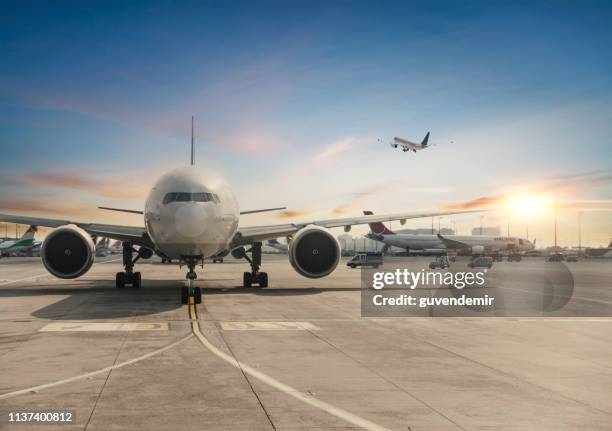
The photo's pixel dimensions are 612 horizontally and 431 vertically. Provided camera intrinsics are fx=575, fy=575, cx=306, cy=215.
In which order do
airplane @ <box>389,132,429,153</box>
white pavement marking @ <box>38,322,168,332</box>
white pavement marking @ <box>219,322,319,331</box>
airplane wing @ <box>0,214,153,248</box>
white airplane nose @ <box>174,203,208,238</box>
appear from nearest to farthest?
white pavement marking @ <box>38,322,168,332</box> → white pavement marking @ <box>219,322,319,331</box> → white airplane nose @ <box>174,203,208,238</box> → airplane wing @ <box>0,214,153,248</box> → airplane @ <box>389,132,429,153</box>

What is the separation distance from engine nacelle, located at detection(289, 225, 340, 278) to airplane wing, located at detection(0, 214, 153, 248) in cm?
609

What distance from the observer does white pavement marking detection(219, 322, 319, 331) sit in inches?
542

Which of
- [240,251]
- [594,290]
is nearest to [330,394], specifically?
[240,251]

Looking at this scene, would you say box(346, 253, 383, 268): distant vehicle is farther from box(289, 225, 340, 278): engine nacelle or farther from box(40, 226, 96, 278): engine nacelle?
box(40, 226, 96, 278): engine nacelle

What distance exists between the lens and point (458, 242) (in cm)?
10025

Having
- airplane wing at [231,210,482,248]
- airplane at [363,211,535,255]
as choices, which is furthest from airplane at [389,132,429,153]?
airplane wing at [231,210,482,248]

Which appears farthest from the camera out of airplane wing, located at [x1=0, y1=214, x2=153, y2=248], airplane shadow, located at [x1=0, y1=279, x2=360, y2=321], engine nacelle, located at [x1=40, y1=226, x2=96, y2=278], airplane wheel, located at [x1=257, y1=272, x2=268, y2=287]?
airplane wheel, located at [x1=257, y1=272, x2=268, y2=287]

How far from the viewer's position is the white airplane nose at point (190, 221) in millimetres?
18594

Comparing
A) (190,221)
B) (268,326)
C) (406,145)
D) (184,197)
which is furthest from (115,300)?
(406,145)

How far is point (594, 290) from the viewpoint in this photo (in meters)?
26.7

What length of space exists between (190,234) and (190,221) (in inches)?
17.5

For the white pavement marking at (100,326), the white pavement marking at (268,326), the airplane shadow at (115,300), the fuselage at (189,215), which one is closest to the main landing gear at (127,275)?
the airplane shadow at (115,300)

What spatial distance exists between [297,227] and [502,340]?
14.7m

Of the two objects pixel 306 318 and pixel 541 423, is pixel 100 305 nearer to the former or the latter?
pixel 306 318
